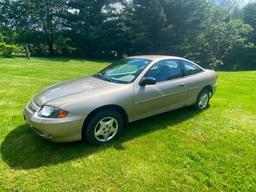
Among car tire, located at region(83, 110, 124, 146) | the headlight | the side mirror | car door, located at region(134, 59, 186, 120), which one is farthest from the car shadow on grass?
the side mirror

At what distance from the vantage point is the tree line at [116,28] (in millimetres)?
28562

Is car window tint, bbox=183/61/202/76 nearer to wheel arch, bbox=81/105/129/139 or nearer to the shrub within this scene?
wheel arch, bbox=81/105/129/139

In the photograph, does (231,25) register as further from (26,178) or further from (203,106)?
(26,178)

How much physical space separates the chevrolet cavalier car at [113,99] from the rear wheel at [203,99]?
0.48 ft

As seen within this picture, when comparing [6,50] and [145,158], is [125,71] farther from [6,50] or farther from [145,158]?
[6,50]

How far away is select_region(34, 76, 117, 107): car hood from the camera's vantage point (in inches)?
167

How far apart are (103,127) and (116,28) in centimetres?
2845

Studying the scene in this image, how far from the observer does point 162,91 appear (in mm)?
4996

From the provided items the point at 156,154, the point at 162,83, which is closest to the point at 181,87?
the point at 162,83

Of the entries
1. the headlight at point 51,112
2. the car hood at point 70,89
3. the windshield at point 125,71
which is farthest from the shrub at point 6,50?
the headlight at point 51,112

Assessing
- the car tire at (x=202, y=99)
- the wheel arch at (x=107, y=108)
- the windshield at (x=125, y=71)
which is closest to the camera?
the wheel arch at (x=107, y=108)

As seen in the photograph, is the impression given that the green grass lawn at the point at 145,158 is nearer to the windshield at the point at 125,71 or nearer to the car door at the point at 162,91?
the car door at the point at 162,91

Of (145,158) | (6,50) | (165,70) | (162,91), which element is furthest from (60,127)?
(6,50)

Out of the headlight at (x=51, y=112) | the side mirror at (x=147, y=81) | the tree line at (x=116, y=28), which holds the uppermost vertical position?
the tree line at (x=116, y=28)
